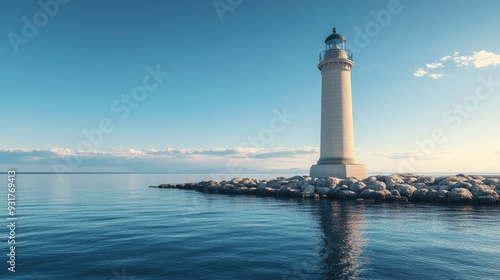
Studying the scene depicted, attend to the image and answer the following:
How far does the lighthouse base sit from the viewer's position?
37031 millimetres

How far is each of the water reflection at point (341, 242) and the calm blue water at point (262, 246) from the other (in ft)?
0.14

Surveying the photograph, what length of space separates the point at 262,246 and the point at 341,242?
3975 millimetres

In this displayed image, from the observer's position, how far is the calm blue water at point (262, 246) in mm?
10172

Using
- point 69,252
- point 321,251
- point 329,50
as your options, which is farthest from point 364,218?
point 329,50

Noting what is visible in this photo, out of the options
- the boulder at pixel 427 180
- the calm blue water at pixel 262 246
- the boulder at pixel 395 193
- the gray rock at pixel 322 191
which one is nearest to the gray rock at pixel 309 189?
the gray rock at pixel 322 191

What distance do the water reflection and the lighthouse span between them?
47.7 feet

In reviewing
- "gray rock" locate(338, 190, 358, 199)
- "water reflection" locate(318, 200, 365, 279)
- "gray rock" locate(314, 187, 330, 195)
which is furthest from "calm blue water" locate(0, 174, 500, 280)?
"gray rock" locate(314, 187, 330, 195)

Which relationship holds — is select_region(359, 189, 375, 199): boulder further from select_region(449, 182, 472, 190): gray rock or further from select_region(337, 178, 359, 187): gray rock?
select_region(449, 182, 472, 190): gray rock

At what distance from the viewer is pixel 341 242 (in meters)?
13.9

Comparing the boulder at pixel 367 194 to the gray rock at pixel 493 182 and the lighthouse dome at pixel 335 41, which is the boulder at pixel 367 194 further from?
the lighthouse dome at pixel 335 41

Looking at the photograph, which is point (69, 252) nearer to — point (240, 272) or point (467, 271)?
point (240, 272)

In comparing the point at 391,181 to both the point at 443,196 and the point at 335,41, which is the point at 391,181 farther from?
the point at 335,41

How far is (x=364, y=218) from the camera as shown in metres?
20.3

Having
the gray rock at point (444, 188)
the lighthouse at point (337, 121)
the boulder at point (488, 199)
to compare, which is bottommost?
the boulder at point (488, 199)
